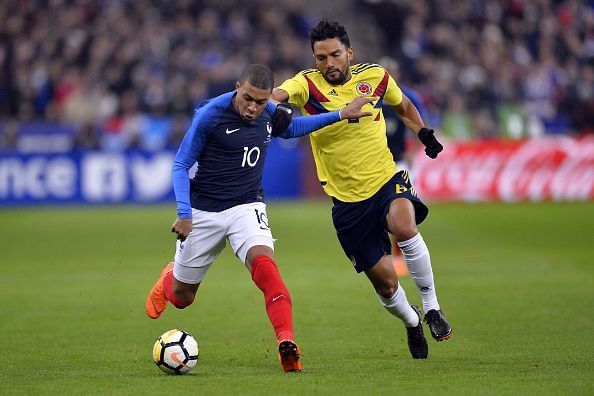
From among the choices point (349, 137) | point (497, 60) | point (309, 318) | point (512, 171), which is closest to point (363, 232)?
point (349, 137)

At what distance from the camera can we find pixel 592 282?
1226 cm

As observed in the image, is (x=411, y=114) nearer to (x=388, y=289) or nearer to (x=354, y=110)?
(x=354, y=110)

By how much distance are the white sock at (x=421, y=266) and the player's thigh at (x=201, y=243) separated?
4.24 ft

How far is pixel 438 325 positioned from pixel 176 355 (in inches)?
73.1

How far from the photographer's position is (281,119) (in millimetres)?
7840

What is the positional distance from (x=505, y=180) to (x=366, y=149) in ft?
53.4

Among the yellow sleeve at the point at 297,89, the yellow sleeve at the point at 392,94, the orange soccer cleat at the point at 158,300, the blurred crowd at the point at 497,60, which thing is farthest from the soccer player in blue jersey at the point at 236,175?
the blurred crowd at the point at 497,60

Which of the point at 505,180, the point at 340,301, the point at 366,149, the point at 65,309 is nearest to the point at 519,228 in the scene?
the point at 505,180

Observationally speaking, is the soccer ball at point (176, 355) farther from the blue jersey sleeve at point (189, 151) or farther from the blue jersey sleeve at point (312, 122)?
the blue jersey sleeve at point (312, 122)

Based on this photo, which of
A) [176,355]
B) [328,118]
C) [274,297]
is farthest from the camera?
[328,118]

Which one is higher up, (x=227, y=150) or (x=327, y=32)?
(x=327, y=32)

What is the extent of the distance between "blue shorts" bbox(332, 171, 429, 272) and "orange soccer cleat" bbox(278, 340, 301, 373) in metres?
1.24

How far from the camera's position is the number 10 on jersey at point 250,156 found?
782 cm

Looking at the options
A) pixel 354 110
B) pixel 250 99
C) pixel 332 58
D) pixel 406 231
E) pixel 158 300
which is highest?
pixel 332 58
